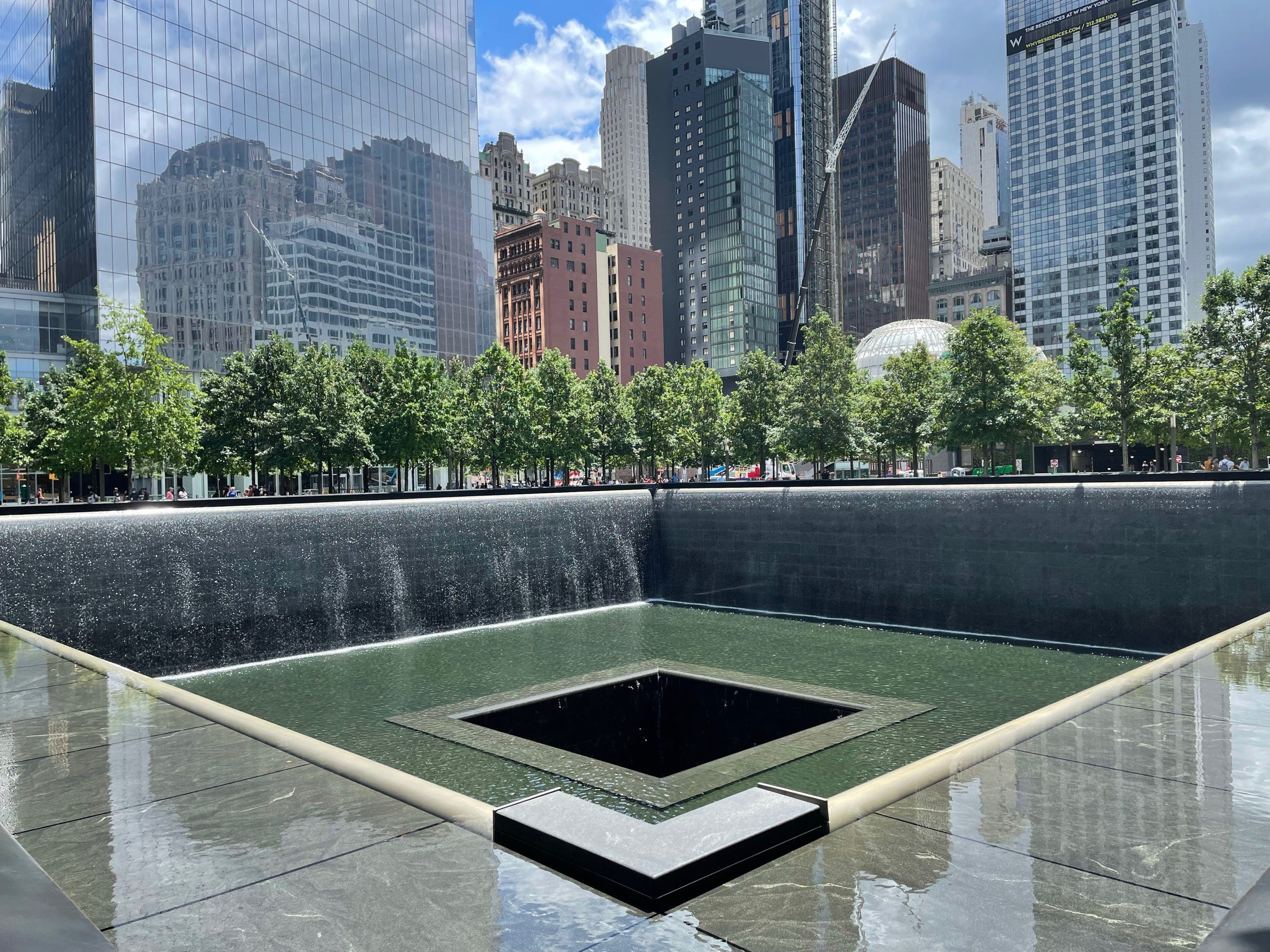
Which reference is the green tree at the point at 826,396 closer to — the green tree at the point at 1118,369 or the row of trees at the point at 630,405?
the row of trees at the point at 630,405

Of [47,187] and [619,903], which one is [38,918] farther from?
[47,187]

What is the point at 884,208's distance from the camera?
186 m

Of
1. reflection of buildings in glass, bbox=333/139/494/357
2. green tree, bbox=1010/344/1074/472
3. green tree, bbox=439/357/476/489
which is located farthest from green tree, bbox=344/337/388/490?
green tree, bbox=1010/344/1074/472

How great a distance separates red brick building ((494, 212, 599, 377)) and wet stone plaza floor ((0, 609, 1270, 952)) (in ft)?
358

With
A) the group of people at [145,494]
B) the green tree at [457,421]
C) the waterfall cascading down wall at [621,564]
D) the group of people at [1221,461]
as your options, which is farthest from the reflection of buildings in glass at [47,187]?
the group of people at [1221,461]

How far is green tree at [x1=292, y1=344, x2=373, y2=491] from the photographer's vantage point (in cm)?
3906

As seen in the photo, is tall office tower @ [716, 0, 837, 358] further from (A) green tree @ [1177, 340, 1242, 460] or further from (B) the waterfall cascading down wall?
(B) the waterfall cascading down wall

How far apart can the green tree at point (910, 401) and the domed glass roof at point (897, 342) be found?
54.5 m

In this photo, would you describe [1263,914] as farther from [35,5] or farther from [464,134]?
[464,134]

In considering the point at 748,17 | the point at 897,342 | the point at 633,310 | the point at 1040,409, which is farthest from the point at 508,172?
the point at 1040,409

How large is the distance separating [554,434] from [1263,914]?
46.3 m

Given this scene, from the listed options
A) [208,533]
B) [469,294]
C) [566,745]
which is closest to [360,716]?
[566,745]

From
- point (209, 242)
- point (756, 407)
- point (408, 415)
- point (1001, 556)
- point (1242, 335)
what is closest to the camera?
point (1001, 556)

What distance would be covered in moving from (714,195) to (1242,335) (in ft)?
425
